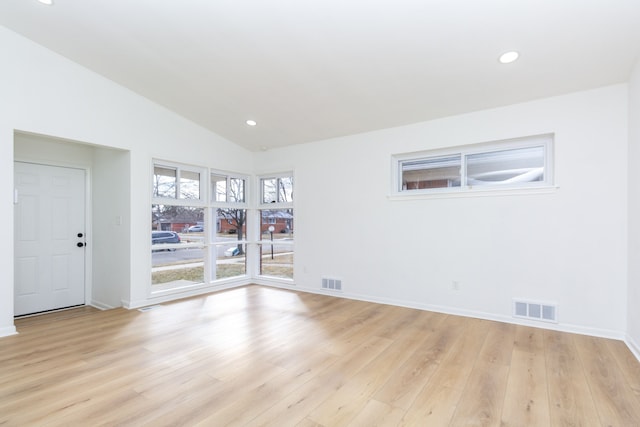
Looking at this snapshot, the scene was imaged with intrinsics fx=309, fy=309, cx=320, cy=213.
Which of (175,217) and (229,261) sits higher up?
(175,217)

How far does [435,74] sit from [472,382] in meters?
2.90

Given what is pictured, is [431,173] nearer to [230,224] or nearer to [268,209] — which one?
[268,209]

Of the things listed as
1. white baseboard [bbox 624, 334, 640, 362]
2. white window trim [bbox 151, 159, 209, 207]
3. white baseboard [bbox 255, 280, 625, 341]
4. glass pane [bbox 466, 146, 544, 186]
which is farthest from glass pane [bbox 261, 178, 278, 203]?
white baseboard [bbox 624, 334, 640, 362]

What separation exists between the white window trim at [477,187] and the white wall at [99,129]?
123 inches

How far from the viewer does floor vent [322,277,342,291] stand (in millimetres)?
5059

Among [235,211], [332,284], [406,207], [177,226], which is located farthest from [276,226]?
[406,207]

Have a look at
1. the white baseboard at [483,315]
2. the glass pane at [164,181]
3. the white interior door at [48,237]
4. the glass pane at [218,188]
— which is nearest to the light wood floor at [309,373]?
the white baseboard at [483,315]

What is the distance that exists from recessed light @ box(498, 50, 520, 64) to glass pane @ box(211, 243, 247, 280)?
4.87 meters

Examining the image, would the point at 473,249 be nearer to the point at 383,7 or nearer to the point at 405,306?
the point at 405,306

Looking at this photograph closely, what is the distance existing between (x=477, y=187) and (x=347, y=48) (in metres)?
2.41

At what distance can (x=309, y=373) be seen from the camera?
98.4 inches

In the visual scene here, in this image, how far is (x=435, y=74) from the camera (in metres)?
3.26

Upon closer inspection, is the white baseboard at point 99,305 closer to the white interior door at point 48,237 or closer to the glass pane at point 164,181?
the white interior door at point 48,237

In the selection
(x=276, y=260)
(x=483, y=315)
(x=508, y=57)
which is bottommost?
(x=483, y=315)
